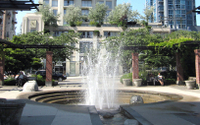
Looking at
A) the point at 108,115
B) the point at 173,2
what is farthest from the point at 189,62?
the point at 173,2

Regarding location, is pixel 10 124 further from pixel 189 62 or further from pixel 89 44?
pixel 89 44

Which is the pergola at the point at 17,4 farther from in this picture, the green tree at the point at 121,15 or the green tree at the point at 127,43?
the green tree at the point at 121,15

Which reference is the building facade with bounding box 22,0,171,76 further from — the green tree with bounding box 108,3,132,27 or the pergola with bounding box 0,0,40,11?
the pergola with bounding box 0,0,40,11

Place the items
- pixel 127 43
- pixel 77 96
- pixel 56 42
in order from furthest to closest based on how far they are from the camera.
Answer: pixel 127 43 < pixel 56 42 < pixel 77 96

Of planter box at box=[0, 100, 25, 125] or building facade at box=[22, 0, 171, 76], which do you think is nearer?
planter box at box=[0, 100, 25, 125]

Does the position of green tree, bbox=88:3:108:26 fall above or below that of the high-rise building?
below

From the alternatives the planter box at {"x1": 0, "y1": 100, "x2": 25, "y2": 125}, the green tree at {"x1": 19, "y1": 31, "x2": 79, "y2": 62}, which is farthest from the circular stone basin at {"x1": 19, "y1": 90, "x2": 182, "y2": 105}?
the green tree at {"x1": 19, "y1": 31, "x2": 79, "y2": 62}

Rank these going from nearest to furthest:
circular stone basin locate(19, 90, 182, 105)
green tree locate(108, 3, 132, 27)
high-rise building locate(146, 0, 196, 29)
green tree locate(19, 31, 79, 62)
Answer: circular stone basin locate(19, 90, 182, 105) < green tree locate(19, 31, 79, 62) < green tree locate(108, 3, 132, 27) < high-rise building locate(146, 0, 196, 29)

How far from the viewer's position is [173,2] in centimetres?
8738

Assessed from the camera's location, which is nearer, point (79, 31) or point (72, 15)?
point (79, 31)

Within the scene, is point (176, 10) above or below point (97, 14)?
above

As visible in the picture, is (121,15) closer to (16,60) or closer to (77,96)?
(16,60)

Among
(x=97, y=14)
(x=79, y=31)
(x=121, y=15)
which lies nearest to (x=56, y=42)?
(x=79, y=31)

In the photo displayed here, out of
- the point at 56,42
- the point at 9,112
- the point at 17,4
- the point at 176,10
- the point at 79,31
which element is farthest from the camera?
the point at 176,10
